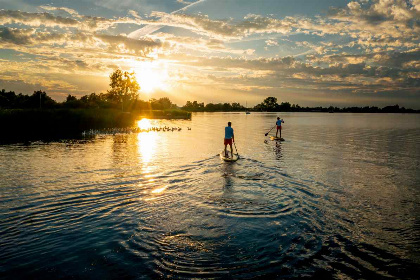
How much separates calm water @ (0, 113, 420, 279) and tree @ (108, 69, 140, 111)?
412 feet

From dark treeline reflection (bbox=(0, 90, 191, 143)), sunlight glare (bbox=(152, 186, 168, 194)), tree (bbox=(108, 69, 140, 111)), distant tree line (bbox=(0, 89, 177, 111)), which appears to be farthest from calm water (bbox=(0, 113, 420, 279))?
tree (bbox=(108, 69, 140, 111))

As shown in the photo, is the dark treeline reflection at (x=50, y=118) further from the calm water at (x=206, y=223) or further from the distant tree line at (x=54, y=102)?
the calm water at (x=206, y=223)

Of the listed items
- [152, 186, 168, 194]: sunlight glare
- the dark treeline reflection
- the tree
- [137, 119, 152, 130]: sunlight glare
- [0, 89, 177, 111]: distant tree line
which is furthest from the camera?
the tree

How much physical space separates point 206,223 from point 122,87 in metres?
140

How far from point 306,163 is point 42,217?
21.1 m

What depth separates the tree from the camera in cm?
13850

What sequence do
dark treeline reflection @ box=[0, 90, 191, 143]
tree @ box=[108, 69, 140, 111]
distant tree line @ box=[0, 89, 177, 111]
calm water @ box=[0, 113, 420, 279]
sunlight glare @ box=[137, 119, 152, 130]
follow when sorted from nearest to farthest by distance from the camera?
calm water @ box=[0, 113, 420, 279] → dark treeline reflection @ box=[0, 90, 191, 143] → sunlight glare @ box=[137, 119, 152, 130] → distant tree line @ box=[0, 89, 177, 111] → tree @ box=[108, 69, 140, 111]

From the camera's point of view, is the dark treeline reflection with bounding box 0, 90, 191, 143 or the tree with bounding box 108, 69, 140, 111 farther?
the tree with bounding box 108, 69, 140, 111

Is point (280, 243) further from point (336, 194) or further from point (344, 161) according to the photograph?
point (344, 161)

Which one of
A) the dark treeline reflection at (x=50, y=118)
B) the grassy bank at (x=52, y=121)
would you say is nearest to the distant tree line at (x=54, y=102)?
the dark treeline reflection at (x=50, y=118)

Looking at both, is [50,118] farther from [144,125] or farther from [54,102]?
[54,102]

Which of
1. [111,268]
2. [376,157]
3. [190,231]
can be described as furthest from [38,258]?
[376,157]

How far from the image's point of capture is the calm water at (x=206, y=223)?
8.09 metres

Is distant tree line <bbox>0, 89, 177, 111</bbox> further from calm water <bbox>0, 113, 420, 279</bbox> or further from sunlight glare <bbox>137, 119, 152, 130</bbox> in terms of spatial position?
calm water <bbox>0, 113, 420, 279</bbox>
